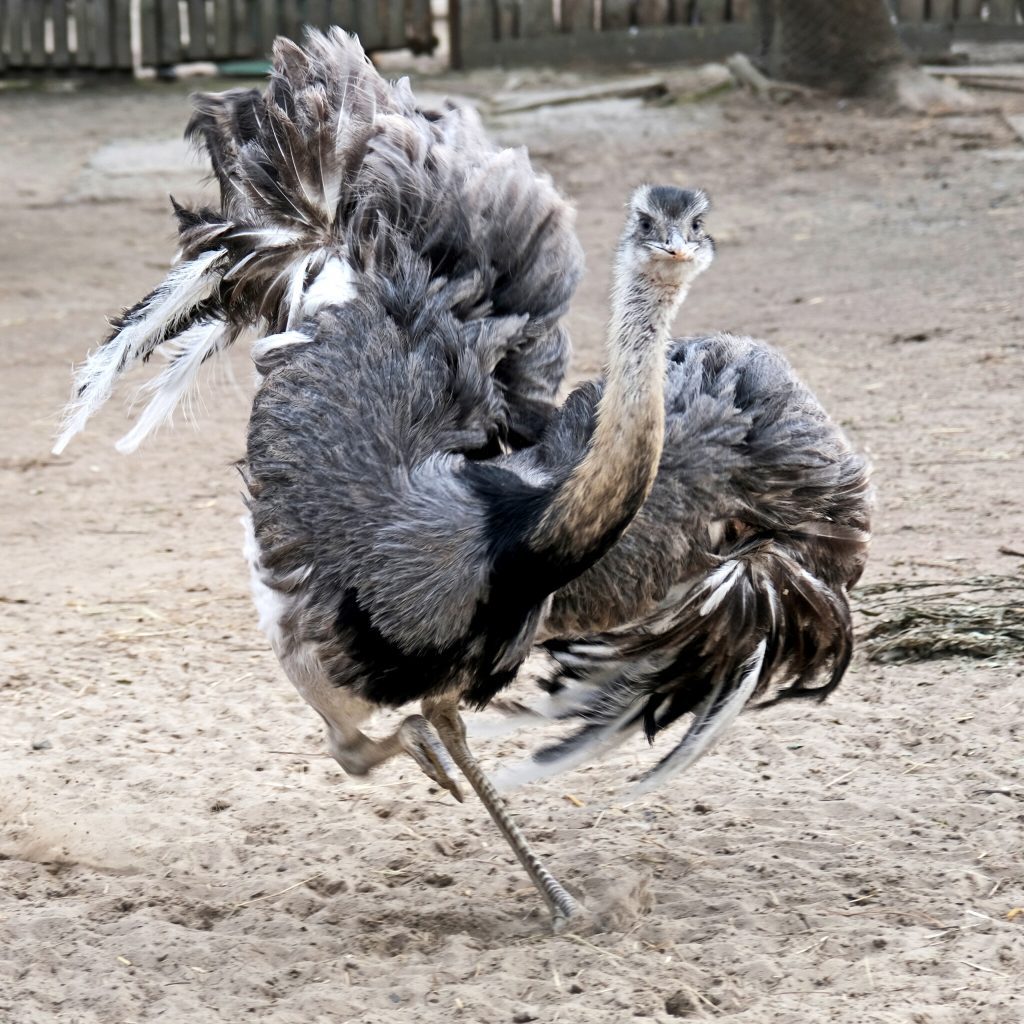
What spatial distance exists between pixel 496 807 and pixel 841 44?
10347 millimetres

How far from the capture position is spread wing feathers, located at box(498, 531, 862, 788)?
13.3 ft

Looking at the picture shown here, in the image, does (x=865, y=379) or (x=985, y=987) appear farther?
(x=865, y=379)

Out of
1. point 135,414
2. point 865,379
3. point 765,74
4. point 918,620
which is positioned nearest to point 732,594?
point 918,620

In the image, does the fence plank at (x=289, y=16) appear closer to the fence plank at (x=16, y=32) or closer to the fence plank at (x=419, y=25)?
the fence plank at (x=419, y=25)

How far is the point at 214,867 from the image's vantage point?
14.3ft

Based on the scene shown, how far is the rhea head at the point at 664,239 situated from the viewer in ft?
11.8

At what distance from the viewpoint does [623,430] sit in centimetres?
350

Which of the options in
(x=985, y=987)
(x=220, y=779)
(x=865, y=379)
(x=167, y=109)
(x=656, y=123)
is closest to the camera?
(x=985, y=987)

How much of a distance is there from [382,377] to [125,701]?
173cm

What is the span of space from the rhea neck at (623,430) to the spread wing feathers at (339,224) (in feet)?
2.86

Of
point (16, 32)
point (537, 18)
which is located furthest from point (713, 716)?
point (16, 32)

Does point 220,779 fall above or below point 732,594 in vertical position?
below

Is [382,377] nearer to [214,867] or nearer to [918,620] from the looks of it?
[214,867]

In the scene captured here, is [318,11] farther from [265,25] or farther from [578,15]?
[578,15]
